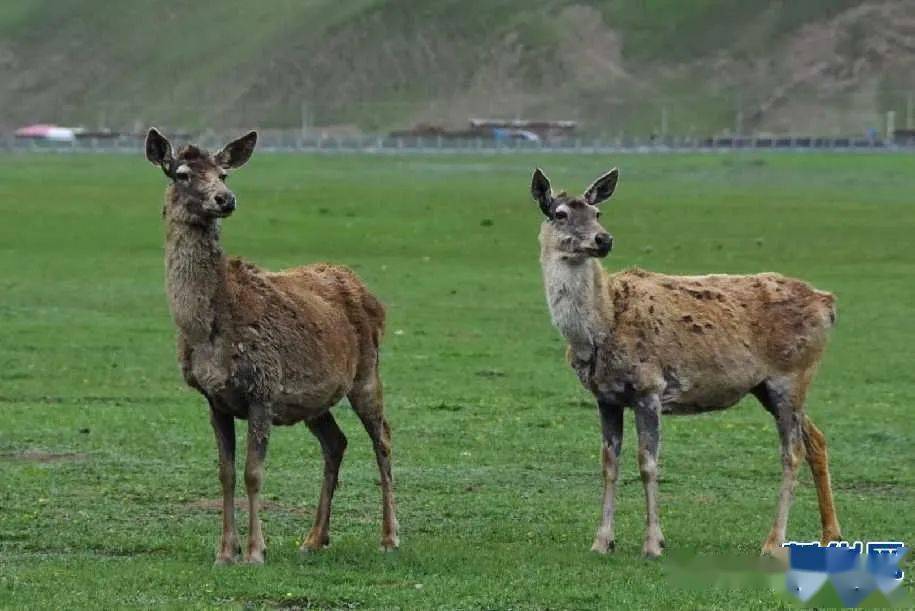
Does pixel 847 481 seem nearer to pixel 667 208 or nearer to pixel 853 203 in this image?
pixel 667 208

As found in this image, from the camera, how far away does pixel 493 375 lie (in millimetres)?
26859

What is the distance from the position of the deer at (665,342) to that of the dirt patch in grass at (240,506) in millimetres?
2933

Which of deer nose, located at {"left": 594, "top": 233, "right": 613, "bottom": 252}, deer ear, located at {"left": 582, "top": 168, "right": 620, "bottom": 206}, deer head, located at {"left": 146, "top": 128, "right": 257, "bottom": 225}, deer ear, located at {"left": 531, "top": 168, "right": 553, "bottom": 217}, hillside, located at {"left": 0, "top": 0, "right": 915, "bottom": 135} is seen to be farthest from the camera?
hillside, located at {"left": 0, "top": 0, "right": 915, "bottom": 135}

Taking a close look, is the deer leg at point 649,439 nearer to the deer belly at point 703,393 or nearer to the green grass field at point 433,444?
the deer belly at point 703,393

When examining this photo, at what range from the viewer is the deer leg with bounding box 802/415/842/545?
1625 cm

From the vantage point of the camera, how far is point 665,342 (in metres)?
16.1

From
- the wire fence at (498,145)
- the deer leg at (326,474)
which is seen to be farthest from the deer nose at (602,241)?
the wire fence at (498,145)

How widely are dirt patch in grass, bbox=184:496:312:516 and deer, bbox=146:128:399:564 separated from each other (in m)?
1.58

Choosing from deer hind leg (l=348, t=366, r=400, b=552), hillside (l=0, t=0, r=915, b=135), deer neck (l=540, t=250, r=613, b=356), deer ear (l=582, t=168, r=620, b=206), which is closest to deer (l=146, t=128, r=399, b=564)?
deer hind leg (l=348, t=366, r=400, b=552)

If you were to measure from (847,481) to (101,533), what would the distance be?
7.39m

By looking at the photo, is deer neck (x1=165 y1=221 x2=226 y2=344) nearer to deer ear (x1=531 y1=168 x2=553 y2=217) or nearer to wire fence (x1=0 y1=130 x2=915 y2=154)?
deer ear (x1=531 y1=168 x2=553 y2=217)

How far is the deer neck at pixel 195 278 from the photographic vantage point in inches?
588

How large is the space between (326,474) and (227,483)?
51.6 inches

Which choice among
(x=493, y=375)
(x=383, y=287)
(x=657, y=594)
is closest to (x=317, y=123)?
(x=383, y=287)
